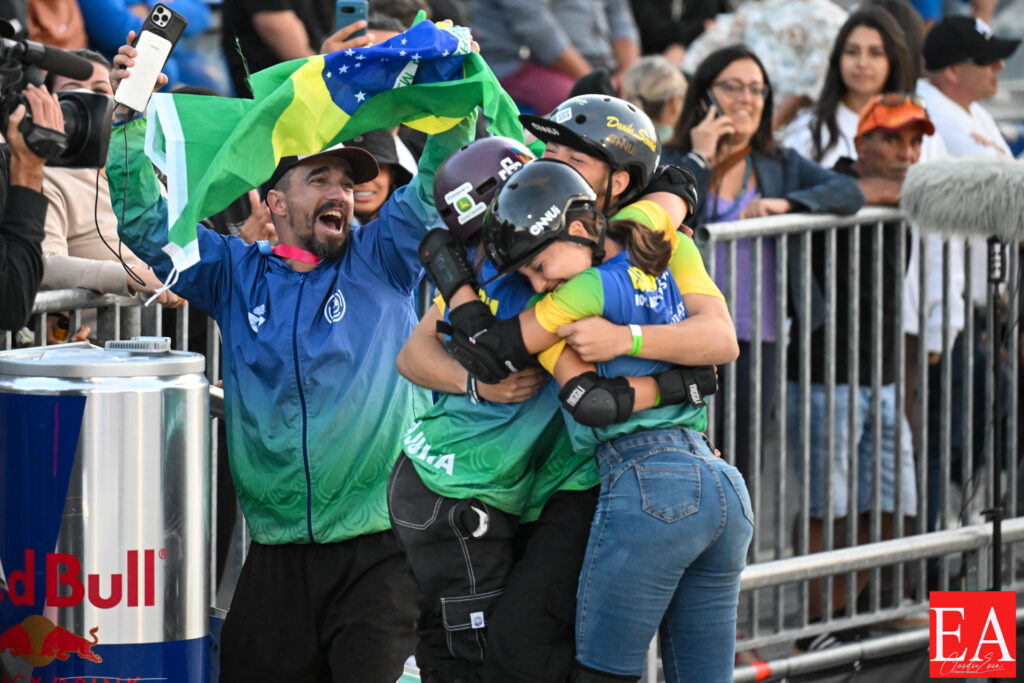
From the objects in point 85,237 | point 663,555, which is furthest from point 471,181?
point 85,237

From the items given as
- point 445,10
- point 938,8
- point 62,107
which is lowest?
point 62,107

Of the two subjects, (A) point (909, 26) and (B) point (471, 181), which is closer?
(B) point (471, 181)

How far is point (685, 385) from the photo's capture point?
4.13 meters

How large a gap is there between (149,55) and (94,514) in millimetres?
1267

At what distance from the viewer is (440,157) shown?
4730 mm

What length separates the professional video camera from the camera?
4.48 metres

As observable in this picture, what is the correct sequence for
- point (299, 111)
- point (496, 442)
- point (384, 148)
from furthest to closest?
point (384, 148) < point (299, 111) < point (496, 442)

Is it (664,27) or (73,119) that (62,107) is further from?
(664,27)

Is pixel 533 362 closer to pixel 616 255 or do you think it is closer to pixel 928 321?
pixel 616 255

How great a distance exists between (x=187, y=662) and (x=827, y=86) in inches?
205

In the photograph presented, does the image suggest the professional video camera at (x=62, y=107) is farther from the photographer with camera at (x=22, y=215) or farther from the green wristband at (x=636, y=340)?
the green wristband at (x=636, y=340)

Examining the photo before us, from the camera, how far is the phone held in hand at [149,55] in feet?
14.3

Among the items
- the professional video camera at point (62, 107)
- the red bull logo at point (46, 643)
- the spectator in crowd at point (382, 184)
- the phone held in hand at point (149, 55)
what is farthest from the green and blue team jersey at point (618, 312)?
the spectator in crowd at point (382, 184)

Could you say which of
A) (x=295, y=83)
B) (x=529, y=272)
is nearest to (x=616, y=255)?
(x=529, y=272)
